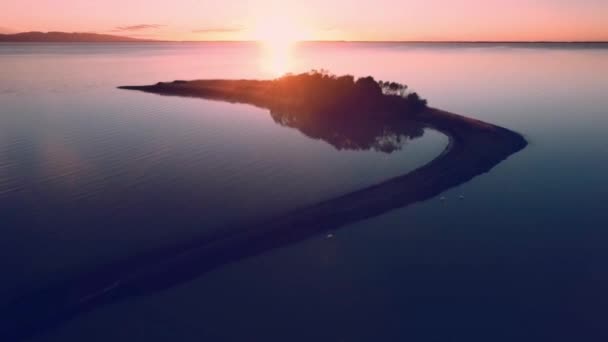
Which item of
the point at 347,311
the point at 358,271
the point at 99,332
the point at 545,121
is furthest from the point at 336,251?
the point at 545,121

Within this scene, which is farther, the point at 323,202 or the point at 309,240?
the point at 323,202

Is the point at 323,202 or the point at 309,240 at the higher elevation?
the point at 323,202

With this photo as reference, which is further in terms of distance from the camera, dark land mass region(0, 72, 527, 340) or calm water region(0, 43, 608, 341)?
dark land mass region(0, 72, 527, 340)

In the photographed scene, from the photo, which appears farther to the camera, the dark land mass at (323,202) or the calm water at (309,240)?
the dark land mass at (323,202)

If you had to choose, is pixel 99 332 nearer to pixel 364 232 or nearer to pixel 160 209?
pixel 160 209
